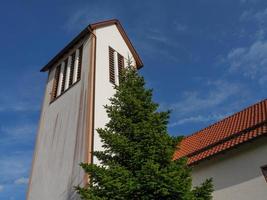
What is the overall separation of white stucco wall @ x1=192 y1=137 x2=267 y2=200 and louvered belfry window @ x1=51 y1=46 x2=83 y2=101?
876 cm

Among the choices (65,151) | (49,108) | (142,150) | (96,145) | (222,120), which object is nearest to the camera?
(142,150)

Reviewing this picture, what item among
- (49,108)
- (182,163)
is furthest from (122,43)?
(182,163)

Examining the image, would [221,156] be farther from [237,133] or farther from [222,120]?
[222,120]

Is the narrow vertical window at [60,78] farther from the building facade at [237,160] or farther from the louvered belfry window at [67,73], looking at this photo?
the building facade at [237,160]

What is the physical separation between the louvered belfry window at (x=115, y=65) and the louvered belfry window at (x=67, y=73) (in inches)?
66.8

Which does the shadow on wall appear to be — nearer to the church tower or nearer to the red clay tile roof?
the red clay tile roof

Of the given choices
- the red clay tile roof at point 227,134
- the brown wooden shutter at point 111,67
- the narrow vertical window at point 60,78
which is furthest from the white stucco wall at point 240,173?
the narrow vertical window at point 60,78

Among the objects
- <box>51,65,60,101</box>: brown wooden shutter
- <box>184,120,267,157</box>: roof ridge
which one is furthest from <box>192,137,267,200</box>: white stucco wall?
<box>51,65,60,101</box>: brown wooden shutter

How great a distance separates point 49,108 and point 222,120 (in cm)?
948

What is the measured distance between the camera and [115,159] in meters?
10.2

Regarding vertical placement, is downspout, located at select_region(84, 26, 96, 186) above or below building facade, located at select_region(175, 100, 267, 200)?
above

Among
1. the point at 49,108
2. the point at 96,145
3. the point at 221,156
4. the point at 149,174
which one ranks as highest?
the point at 49,108

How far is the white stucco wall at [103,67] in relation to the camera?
15719mm

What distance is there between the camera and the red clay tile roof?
1272cm
